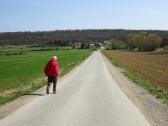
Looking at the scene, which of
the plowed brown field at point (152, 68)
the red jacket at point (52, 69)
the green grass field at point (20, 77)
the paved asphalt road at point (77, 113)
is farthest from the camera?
the plowed brown field at point (152, 68)

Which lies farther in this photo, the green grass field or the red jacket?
the green grass field

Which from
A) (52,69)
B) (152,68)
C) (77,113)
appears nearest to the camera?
(77,113)

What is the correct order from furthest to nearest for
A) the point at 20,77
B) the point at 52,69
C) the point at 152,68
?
1. the point at 152,68
2. the point at 20,77
3. the point at 52,69

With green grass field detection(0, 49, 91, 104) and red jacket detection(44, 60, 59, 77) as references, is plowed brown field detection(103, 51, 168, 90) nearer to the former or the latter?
green grass field detection(0, 49, 91, 104)

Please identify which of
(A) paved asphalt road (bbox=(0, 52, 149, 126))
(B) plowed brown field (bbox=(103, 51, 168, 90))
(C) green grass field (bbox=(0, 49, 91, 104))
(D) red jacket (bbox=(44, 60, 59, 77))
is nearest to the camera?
(A) paved asphalt road (bbox=(0, 52, 149, 126))

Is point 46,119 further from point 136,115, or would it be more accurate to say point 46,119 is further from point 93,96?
point 93,96

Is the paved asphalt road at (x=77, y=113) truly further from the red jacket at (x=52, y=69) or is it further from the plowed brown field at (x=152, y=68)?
the plowed brown field at (x=152, y=68)

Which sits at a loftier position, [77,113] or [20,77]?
[77,113]

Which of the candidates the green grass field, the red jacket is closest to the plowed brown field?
the green grass field

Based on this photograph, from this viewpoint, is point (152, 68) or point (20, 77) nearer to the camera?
point (20, 77)

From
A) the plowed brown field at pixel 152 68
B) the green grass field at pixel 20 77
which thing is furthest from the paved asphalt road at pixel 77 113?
the plowed brown field at pixel 152 68

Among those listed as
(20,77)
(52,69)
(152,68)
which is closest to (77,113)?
(52,69)

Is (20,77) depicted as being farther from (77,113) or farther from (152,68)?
(77,113)

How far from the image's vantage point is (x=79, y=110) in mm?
13773
